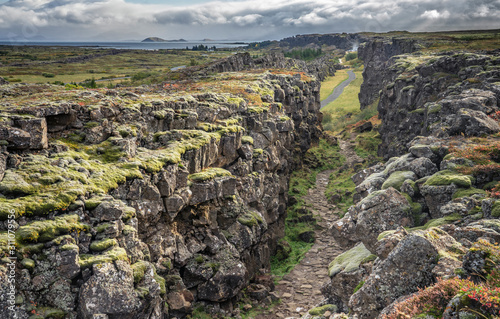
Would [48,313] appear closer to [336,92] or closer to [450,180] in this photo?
[450,180]

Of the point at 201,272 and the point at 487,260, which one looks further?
the point at 201,272

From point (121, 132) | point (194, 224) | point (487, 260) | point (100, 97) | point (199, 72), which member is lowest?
point (194, 224)

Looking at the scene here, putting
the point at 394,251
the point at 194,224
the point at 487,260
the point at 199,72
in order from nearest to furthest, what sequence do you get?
the point at 487,260, the point at 394,251, the point at 194,224, the point at 199,72

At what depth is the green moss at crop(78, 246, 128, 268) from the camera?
19.0 m

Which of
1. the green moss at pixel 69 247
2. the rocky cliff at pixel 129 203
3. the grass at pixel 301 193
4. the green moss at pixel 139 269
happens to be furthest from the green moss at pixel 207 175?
the grass at pixel 301 193

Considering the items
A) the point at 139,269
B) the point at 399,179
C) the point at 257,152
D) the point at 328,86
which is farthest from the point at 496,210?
the point at 328,86

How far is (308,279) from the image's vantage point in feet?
124

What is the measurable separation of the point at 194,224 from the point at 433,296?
21055mm

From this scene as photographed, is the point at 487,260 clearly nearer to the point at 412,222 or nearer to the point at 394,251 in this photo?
the point at 394,251

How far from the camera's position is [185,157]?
31078 millimetres

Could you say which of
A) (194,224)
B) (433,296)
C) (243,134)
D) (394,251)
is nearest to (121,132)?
(194,224)

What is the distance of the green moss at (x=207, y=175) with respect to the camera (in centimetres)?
3070

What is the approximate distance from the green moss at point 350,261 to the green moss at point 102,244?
47.7 ft

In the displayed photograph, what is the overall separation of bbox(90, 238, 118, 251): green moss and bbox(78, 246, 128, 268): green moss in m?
0.30
